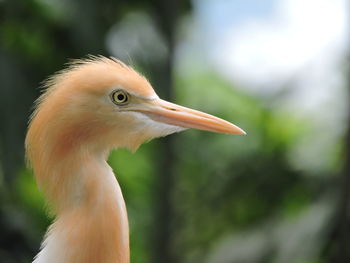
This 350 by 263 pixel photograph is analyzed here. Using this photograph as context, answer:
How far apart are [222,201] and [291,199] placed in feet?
1.94

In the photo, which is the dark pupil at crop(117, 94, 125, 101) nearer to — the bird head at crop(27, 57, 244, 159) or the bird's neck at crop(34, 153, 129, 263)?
the bird head at crop(27, 57, 244, 159)

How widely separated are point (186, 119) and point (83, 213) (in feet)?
1.11

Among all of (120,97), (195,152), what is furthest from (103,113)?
(195,152)

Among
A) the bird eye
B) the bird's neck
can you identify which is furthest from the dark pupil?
the bird's neck

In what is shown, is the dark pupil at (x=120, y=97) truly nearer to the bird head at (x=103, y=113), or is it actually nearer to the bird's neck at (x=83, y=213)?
the bird head at (x=103, y=113)

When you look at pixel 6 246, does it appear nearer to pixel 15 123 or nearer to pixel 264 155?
pixel 15 123

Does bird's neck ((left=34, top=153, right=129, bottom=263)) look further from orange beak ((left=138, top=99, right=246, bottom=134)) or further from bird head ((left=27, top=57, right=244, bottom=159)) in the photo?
orange beak ((left=138, top=99, right=246, bottom=134))

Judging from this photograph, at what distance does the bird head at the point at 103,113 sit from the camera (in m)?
1.79

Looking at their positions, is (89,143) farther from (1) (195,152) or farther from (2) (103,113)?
(1) (195,152)

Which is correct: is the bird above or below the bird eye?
below

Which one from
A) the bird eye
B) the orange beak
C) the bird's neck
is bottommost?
the bird's neck

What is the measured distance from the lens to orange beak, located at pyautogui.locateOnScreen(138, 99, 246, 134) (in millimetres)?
1830

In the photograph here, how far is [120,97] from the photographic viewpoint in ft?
5.98

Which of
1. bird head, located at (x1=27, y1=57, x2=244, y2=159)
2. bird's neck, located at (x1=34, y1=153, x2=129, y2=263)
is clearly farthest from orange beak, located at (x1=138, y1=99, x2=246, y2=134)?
bird's neck, located at (x1=34, y1=153, x2=129, y2=263)
